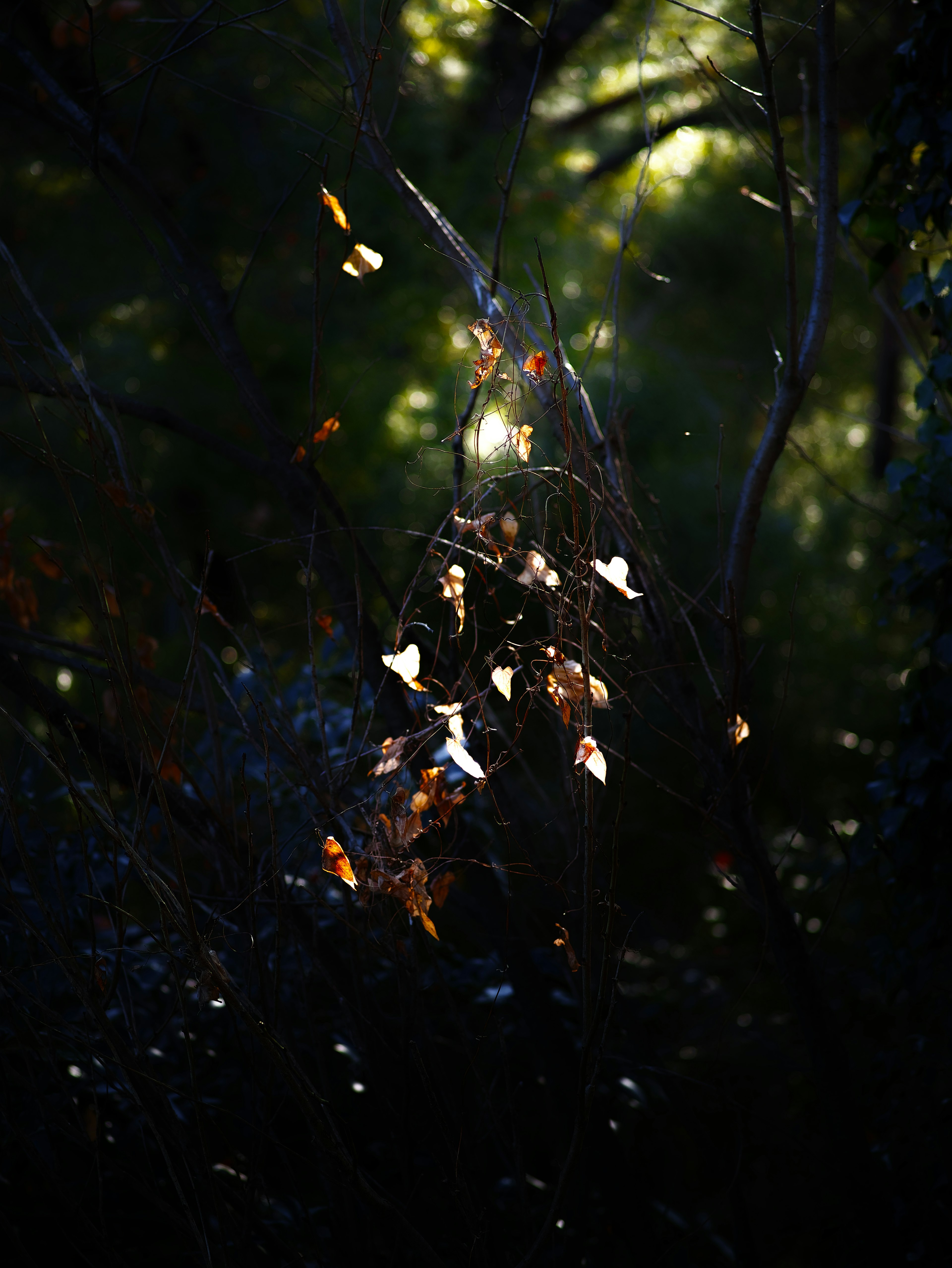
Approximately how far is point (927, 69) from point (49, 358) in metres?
1.27

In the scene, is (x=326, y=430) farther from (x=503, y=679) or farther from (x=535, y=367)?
(x=503, y=679)

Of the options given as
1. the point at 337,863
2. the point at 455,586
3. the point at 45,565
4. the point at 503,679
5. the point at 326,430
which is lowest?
the point at 337,863

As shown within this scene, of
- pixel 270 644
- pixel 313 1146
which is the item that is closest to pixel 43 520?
pixel 270 644

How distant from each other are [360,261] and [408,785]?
631 millimetres

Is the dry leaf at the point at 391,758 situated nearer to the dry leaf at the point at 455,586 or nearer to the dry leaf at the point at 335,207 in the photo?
the dry leaf at the point at 455,586

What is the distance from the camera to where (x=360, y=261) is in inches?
41.5

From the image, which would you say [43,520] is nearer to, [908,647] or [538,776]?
[538,776]

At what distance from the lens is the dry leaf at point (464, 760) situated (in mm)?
745

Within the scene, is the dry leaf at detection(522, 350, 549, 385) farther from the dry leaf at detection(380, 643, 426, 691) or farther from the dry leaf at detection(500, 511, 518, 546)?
the dry leaf at detection(380, 643, 426, 691)

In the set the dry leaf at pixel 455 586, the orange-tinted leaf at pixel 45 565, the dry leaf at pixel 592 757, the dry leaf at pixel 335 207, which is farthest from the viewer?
the orange-tinted leaf at pixel 45 565

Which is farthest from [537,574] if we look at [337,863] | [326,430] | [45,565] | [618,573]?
[45,565]

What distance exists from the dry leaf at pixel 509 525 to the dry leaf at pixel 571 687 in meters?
0.15

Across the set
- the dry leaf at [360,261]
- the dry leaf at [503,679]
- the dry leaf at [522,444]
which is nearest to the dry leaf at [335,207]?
the dry leaf at [360,261]

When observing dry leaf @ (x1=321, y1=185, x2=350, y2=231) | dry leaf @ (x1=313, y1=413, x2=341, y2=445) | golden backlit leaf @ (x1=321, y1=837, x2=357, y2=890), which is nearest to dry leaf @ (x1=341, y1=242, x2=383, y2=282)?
dry leaf @ (x1=321, y1=185, x2=350, y2=231)
